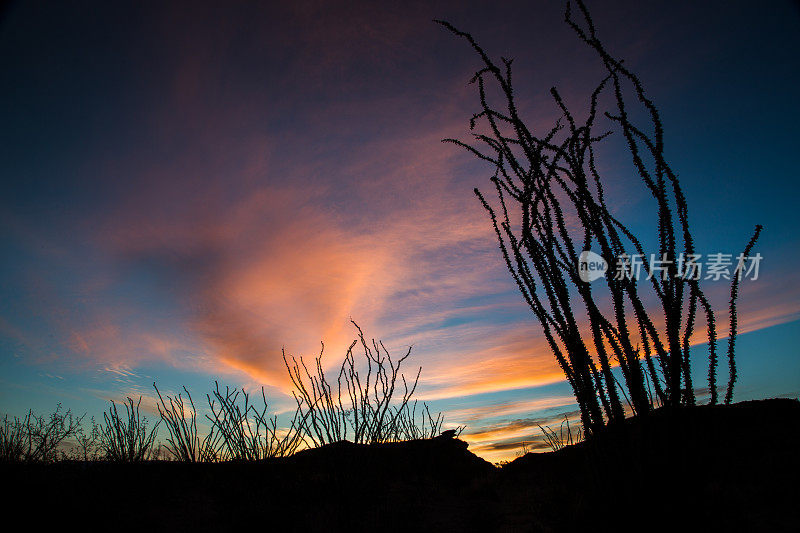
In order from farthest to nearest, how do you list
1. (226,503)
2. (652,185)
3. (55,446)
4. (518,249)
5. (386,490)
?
1. (55,446)
2. (386,490)
3. (226,503)
4. (518,249)
5. (652,185)

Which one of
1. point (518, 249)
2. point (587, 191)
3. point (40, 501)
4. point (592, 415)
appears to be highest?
point (587, 191)

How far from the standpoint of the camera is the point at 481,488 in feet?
12.4

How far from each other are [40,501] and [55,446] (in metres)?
5.04

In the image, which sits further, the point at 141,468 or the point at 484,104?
the point at 141,468

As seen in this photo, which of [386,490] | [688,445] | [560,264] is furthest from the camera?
[386,490]

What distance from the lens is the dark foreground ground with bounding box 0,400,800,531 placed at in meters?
1.61

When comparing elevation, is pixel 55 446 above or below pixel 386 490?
above

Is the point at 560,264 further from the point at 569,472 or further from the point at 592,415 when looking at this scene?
the point at 569,472

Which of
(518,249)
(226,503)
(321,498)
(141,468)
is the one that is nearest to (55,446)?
(141,468)

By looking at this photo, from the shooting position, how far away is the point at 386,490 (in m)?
3.62

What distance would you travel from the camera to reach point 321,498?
3236 millimetres

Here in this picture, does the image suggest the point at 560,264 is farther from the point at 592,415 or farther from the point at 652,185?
the point at 592,415

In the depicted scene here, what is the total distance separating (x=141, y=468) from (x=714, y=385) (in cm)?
433

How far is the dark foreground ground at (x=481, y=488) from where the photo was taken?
1610 millimetres
